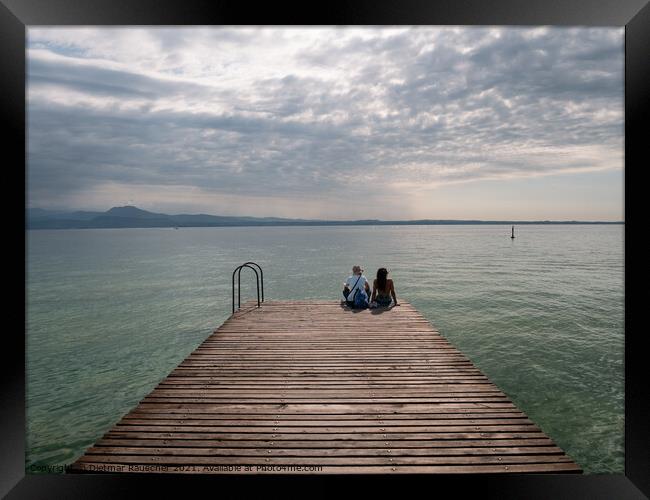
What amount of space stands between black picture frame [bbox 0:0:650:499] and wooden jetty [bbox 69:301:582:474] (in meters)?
0.80

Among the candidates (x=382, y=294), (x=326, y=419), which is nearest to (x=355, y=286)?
(x=382, y=294)

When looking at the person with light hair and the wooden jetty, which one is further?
the person with light hair

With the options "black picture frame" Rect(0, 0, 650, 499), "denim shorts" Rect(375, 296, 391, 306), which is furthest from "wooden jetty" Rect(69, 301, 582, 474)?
"denim shorts" Rect(375, 296, 391, 306)

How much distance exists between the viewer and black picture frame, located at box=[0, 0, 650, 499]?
9.02 ft

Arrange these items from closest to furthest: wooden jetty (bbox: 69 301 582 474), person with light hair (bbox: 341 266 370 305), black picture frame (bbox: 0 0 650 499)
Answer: black picture frame (bbox: 0 0 650 499)
wooden jetty (bbox: 69 301 582 474)
person with light hair (bbox: 341 266 370 305)

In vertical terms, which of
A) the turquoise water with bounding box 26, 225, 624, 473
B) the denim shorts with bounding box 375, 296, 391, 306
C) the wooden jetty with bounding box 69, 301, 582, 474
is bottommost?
the turquoise water with bounding box 26, 225, 624, 473

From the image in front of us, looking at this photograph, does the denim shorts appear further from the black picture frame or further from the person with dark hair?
the black picture frame

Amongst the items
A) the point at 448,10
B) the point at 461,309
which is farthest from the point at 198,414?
the point at 461,309

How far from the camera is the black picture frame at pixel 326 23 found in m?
2.75

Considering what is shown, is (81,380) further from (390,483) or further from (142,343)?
(390,483)

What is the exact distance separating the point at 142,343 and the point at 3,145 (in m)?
14.3

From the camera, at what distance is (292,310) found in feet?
35.3

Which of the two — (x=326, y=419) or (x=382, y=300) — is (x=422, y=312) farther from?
(x=326, y=419)

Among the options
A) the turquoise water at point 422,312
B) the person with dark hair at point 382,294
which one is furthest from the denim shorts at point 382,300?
the turquoise water at point 422,312
